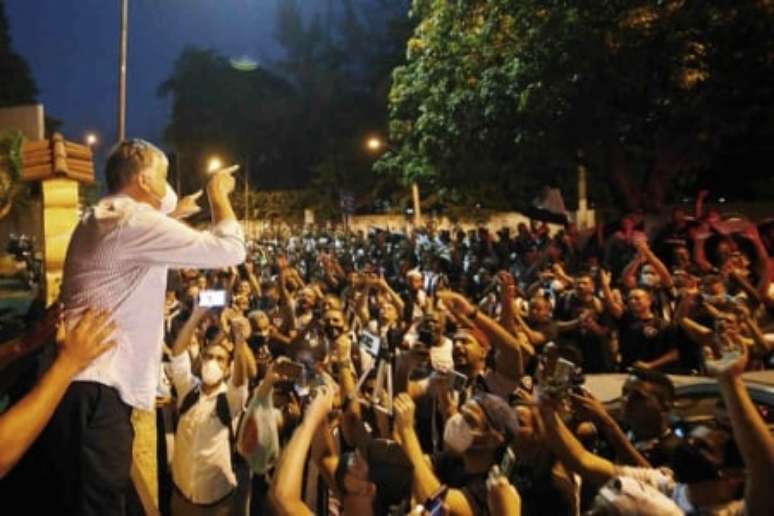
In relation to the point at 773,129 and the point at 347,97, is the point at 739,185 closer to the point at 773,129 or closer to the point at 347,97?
the point at 773,129

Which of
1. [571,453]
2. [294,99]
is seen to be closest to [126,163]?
[571,453]

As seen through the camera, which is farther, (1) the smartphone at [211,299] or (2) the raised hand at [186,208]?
(1) the smartphone at [211,299]

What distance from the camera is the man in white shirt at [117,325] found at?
2818 millimetres

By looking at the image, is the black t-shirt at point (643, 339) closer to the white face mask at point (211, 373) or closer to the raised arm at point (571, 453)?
the white face mask at point (211, 373)

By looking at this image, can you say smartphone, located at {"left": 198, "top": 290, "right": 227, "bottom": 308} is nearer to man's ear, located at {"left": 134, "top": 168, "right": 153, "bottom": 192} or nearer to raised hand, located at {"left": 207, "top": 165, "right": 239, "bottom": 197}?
raised hand, located at {"left": 207, "top": 165, "right": 239, "bottom": 197}

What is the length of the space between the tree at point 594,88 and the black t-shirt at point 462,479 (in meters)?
11.8

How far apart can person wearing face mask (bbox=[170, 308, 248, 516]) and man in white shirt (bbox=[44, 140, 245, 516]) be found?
2271 mm

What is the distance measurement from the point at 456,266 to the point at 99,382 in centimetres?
1194

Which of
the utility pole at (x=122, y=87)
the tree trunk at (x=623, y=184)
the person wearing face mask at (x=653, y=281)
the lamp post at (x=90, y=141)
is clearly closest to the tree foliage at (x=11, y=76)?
the lamp post at (x=90, y=141)

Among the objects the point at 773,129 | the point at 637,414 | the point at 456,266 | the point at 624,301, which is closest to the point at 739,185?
the point at 773,129

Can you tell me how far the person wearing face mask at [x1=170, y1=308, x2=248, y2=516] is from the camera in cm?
516

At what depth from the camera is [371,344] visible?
17.8ft

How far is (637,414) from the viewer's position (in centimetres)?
409

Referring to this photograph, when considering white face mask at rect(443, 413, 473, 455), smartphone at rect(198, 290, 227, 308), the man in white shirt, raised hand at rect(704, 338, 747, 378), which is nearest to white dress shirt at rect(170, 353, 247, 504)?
smartphone at rect(198, 290, 227, 308)
